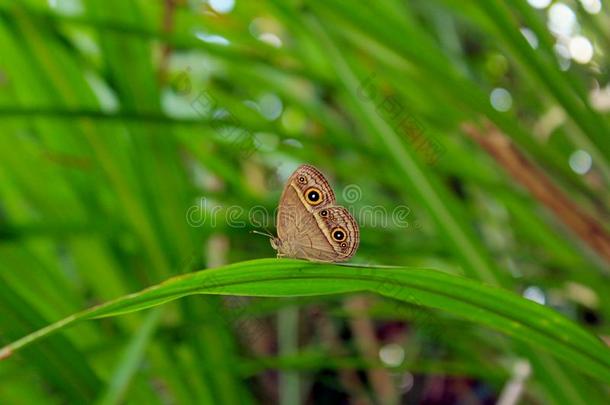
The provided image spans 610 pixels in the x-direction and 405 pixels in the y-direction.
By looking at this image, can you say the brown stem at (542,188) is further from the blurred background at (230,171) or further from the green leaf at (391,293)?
the green leaf at (391,293)

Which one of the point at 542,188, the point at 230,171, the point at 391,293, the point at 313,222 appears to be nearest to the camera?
the point at 391,293

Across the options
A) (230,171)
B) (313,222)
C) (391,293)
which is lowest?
(391,293)

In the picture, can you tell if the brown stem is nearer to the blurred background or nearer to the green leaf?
the blurred background

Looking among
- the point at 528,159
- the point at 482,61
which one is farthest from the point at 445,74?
the point at 482,61

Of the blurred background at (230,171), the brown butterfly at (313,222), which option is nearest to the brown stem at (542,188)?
the blurred background at (230,171)

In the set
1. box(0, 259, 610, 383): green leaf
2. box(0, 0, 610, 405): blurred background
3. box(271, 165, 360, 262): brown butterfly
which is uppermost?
box(0, 0, 610, 405): blurred background

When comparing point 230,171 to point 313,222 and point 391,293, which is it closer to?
point 313,222

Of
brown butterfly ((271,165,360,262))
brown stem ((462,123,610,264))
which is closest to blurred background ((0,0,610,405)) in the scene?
brown stem ((462,123,610,264))

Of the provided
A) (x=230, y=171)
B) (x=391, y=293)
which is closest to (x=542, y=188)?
(x=230, y=171)

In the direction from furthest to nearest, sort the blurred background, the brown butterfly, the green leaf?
the blurred background < the brown butterfly < the green leaf
